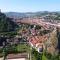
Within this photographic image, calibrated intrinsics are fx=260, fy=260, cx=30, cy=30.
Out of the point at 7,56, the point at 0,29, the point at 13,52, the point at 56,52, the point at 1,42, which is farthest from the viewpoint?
the point at 0,29

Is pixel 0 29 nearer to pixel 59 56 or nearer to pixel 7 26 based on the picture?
pixel 7 26

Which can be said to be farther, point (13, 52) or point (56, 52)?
point (13, 52)

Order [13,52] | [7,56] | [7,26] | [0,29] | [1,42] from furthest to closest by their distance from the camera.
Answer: [7,26], [0,29], [1,42], [13,52], [7,56]

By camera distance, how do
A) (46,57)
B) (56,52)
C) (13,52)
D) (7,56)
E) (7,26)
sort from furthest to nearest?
(7,26) → (13,52) → (7,56) → (56,52) → (46,57)

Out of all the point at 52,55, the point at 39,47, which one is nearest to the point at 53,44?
the point at 52,55

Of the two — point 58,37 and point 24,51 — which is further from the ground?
point 58,37

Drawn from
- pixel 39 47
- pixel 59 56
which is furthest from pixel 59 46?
pixel 39 47

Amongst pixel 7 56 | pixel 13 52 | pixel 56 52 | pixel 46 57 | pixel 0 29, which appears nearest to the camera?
pixel 46 57

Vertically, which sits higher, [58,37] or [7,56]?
[58,37]

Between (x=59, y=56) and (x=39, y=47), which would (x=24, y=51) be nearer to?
(x=39, y=47)
